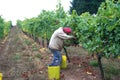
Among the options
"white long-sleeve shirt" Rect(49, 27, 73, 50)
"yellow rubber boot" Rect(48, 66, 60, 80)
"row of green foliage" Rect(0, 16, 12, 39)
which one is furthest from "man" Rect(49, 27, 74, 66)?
"row of green foliage" Rect(0, 16, 12, 39)

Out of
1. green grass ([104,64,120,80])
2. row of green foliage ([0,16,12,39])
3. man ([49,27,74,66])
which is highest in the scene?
row of green foliage ([0,16,12,39])

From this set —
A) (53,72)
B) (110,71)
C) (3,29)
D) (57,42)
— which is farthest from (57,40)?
(3,29)

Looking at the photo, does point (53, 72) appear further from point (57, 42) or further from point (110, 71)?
point (110, 71)

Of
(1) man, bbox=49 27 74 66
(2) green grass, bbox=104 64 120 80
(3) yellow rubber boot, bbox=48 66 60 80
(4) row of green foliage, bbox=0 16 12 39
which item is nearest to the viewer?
(3) yellow rubber boot, bbox=48 66 60 80

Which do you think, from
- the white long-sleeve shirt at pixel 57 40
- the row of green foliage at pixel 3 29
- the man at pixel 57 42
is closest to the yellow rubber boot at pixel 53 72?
the man at pixel 57 42

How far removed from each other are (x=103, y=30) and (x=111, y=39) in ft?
1.59

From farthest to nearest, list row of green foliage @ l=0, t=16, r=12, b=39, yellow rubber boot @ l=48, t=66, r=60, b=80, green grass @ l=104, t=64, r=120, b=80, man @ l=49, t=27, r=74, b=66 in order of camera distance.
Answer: row of green foliage @ l=0, t=16, r=12, b=39
man @ l=49, t=27, r=74, b=66
green grass @ l=104, t=64, r=120, b=80
yellow rubber boot @ l=48, t=66, r=60, b=80

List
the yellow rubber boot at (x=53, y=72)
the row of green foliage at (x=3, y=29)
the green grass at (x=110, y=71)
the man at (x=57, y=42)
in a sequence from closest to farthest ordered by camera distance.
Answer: the yellow rubber boot at (x=53, y=72)
the green grass at (x=110, y=71)
the man at (x=57, y=42)
the row of green foliage at (x=3, y=29)

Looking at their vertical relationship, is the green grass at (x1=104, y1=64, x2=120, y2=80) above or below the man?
below

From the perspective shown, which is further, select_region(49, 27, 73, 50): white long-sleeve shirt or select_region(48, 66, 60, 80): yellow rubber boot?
select_region(49, 27, 73, 50): white long-sleeve shirt

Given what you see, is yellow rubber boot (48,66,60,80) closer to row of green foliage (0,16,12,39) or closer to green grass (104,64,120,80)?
green grass (104,64,120,80)

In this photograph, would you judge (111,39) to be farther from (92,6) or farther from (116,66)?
(92,6)

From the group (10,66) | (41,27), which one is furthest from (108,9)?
(41,27)

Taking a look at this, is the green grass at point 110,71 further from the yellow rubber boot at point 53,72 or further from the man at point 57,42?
the man at point 57,42
